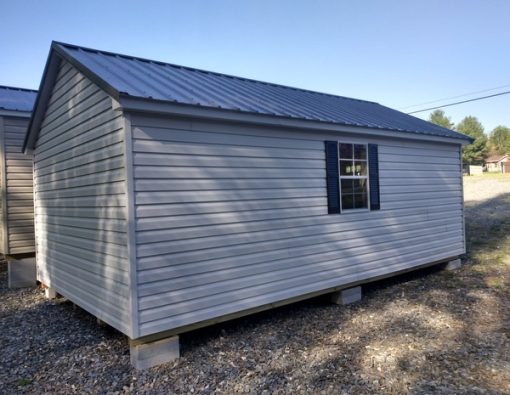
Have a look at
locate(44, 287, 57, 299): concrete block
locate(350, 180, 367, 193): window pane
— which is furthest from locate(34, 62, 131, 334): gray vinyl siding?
locate(350, 180, 367, 193): window pane

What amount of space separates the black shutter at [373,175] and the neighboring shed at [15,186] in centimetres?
664

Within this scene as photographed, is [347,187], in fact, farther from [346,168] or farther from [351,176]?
[346,168]

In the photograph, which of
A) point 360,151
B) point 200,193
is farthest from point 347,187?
point 200,193

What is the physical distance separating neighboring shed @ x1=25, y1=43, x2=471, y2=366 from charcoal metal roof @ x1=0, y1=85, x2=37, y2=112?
145cm

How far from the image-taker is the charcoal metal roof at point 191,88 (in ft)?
13.1

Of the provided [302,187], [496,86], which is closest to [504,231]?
[302,187]

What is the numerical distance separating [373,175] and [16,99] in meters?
8.02

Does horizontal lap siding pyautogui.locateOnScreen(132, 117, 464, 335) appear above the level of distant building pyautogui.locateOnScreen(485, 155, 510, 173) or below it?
below

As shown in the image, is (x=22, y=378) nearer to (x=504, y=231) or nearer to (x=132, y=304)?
(x=132, y=304)

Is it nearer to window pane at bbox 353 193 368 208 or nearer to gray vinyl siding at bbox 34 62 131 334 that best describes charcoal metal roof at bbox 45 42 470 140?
gray vinyl siding at bbox 34 62 131 334

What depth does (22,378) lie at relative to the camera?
3.73 metres

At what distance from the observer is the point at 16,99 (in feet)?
28.3

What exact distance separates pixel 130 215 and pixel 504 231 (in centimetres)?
1117

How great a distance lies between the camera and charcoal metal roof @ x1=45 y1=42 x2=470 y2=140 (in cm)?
399
